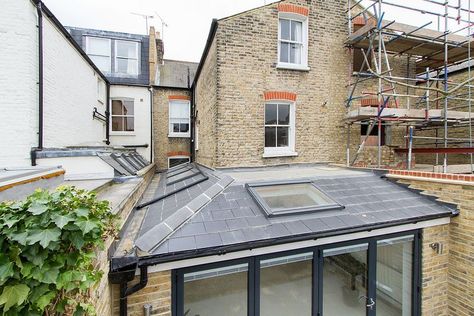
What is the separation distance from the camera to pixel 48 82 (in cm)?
568

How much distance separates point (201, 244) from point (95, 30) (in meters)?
14.4

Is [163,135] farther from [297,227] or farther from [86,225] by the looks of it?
[86,225]

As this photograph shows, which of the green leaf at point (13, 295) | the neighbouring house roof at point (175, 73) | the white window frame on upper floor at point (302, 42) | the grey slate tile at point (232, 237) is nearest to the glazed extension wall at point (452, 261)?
the grey slate tile at point (232, 237)

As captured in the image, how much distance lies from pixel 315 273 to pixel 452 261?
3169 mm

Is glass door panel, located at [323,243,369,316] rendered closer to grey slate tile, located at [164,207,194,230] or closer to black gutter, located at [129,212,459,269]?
black gutter, located at [129,212,459,269]

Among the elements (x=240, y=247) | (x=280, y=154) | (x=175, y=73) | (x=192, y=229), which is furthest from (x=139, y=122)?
(x=240, y=247)

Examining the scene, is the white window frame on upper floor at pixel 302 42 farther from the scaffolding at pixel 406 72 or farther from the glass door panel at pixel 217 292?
the glass door panel at pixel 217 292

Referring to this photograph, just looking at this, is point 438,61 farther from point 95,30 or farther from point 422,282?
point 95,30

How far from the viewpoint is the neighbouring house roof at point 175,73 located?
15441 millimetres

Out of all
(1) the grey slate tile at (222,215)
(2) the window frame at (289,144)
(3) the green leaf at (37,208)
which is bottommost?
(1) the grey slate tile at (222,215)

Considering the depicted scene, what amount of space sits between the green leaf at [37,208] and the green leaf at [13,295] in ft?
1.40

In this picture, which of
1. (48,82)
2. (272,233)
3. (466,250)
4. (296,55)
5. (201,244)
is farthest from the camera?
(296,55)

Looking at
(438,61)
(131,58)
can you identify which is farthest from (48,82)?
(438,61)

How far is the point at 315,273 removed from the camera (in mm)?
3682
